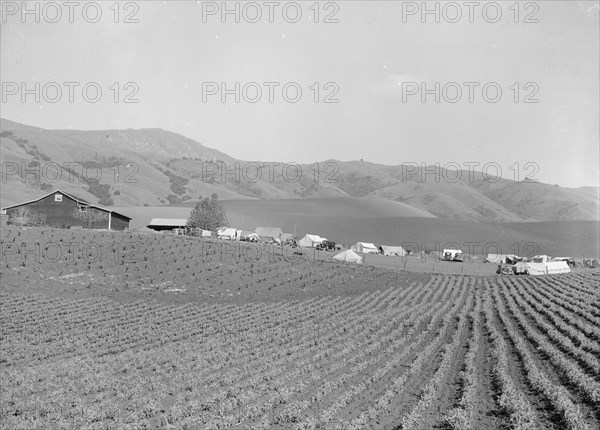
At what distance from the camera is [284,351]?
995 inches

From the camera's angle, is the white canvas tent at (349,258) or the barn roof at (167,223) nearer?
the white canvas tent at (349,258)

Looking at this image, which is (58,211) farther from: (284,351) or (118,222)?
(284,351)

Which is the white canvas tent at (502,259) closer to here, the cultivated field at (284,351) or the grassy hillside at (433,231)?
the grassy hillside at (433,231)

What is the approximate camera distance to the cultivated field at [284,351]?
53.2 feet

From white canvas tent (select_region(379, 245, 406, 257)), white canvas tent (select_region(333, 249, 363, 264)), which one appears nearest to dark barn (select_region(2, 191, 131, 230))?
white canvas tent (select_region(333, 249, 363, 264))

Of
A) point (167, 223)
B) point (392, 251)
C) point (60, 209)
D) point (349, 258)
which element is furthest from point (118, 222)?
point (392, 251)

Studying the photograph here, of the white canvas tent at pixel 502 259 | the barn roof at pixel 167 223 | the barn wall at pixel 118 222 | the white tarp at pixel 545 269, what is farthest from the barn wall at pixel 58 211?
the white canvas tent at pixel 502 259

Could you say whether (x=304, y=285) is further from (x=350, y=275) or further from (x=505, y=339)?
(x=505, y=339)

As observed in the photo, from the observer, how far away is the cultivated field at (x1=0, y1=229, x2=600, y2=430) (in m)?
16.2

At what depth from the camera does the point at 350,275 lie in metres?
63.1

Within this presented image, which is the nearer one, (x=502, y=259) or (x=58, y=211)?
(x=58, y=211)

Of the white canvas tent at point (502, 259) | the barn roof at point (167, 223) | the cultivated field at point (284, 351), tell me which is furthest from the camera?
the barn roof at point (167, 223)

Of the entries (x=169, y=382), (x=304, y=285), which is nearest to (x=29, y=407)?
(x=169, y=382)

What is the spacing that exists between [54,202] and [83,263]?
1353 inches
